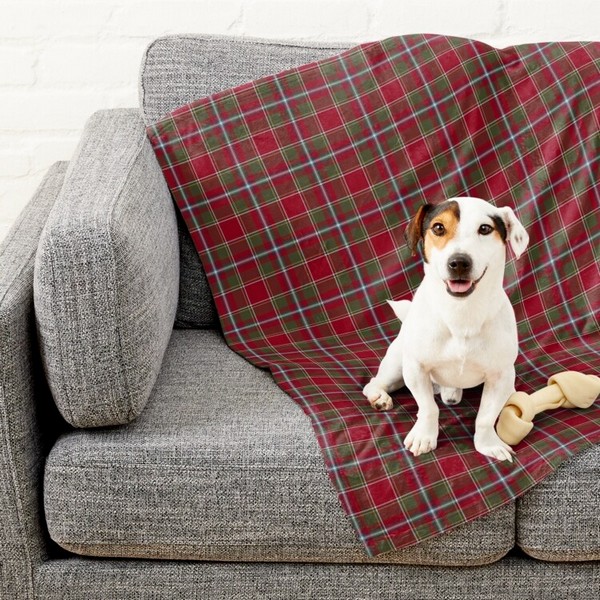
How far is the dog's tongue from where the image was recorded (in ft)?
4.57

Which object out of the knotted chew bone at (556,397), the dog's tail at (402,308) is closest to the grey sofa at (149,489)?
the knotted chew bone at (556,397)

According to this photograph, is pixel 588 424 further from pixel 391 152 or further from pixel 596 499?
pixel 391 152

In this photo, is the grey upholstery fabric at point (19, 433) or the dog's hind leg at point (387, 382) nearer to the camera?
the grey upholstery fabric at point (19, 433)

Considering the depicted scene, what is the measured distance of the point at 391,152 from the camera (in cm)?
195

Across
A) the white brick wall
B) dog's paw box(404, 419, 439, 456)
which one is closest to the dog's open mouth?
dog's paw box(404, 419, 439, 456)

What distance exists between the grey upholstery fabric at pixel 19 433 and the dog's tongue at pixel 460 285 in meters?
0.66

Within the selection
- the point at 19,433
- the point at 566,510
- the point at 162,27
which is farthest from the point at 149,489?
the point at 162,27

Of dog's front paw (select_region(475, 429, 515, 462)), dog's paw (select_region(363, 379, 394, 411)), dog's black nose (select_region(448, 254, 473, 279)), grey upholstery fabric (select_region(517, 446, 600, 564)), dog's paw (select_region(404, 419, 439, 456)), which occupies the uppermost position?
dog's black nose (select_region(448, 254, 473, 279))

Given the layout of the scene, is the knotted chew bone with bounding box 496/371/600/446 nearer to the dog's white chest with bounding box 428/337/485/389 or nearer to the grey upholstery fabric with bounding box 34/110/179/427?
the dog's white chest with bounding box 428/337/485/389

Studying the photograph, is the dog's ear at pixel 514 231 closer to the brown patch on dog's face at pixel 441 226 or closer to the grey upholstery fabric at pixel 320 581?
the brown patch on dog's face at pixel 441 226

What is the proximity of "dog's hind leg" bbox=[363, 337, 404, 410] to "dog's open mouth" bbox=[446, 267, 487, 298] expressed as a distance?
248 millimetres

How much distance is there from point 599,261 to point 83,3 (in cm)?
130

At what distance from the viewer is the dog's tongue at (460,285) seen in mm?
1393

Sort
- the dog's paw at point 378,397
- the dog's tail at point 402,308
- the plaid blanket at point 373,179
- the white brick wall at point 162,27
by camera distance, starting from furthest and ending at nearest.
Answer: the white brick wall at point 162,27, the plaid blanket at point 373,179, the dog's tail at point 402,308, the dog's paw at point 378,397
